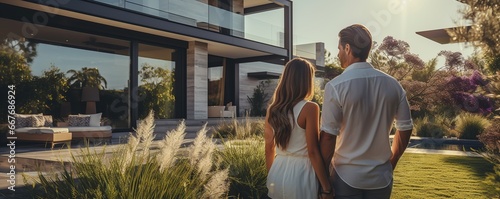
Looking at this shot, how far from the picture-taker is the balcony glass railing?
1153 centimetres

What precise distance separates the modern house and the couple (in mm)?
8557

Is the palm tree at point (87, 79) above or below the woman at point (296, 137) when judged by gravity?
above

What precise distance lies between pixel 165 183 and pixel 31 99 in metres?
9.26

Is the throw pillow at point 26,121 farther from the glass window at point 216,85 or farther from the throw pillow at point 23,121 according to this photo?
the glass window at point 216,85

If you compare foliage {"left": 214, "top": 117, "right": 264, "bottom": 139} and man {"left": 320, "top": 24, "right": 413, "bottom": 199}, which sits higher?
man {"left": 320, "top": 24, "right": 413, "bottom": 199}

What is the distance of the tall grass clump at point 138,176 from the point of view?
2.23 meters

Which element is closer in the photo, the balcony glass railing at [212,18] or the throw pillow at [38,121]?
the throw pillow at [38,121]

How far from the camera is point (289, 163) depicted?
7.15 ft

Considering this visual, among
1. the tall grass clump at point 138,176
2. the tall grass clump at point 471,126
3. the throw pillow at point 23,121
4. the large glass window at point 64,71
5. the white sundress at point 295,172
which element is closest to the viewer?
the white sundress at point 295,172

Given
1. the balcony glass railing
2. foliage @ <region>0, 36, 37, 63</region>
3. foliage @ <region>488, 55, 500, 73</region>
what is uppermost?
the balcony glass railing

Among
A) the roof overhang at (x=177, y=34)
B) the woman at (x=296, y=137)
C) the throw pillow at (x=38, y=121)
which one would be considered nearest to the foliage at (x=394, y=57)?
the roof overhang at (x=177, y=34)

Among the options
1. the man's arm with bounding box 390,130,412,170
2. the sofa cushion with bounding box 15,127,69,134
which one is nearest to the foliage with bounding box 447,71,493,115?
the sofa cushion with bounding box 15,127,69,134

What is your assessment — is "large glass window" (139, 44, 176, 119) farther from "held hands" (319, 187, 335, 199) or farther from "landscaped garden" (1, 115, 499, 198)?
"held hands" (319, 187, 335, 199)

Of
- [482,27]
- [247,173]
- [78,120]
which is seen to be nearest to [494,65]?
[482,27]
